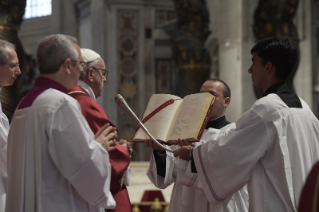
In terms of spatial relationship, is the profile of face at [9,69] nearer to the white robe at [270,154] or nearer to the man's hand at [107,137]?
the man's hand at [107,137]

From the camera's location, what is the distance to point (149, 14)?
1143 cm

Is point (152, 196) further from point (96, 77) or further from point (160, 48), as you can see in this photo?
point (160, 48)

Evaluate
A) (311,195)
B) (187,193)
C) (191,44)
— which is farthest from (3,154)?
(191,44)

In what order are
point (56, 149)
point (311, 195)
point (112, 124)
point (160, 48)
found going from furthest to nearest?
point (160, 48) < point (112, 124) < point (56, 149) < point (311, 195)

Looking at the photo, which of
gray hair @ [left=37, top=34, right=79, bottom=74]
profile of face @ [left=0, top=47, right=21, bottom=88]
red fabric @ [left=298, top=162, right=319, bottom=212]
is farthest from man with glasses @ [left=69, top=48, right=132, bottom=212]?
red fabric @ [left=298, top=162, right=319, bottom=212]

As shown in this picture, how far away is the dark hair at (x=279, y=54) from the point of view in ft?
13.1

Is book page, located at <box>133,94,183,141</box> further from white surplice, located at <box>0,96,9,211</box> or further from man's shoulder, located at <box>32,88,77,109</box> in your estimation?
man's shoulder, located at <box>32,88,77,109</box>

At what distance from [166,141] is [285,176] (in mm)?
863

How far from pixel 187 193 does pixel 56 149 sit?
1767 mm

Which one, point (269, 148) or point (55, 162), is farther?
point (269, 148)

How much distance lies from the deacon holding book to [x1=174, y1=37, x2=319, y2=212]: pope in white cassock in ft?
1.35

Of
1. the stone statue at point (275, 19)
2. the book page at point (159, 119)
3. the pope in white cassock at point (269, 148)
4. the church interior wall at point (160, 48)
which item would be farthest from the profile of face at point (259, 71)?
the church interior wall at point (160, 48)

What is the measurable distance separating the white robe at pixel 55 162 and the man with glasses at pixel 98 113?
39 cm

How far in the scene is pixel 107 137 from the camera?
342cm
